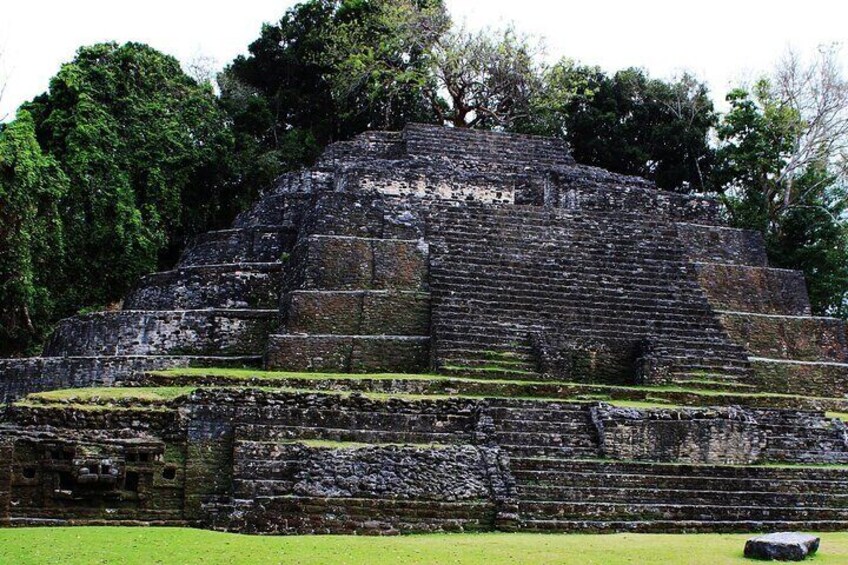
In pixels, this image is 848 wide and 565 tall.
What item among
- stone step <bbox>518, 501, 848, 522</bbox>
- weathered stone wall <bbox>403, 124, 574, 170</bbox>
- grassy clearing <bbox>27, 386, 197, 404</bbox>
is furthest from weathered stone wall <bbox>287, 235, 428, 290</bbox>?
stone step <bbox>518, 501, 848, 522</bbox>

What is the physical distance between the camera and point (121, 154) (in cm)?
2364

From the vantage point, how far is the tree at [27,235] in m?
20.6

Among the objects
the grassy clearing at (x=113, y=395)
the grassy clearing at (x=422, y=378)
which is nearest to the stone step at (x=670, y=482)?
the grassy clearing at (x=422, y=378)

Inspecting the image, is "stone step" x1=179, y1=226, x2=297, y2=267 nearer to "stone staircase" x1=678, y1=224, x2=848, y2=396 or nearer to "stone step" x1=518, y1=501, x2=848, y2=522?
"stone staircase" x1=678, y1=224, x2=848, y2=396

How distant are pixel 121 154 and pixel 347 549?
16.9m

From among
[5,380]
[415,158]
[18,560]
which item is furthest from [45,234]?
[18,560]

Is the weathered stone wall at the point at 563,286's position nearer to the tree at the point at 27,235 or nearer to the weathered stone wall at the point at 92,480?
the weathered stone wall at the point at 92,480

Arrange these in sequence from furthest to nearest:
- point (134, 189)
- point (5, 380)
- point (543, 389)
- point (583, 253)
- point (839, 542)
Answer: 1. point (134, 189)
2. point (583, 253)
3. point (5, 380)
4. point (543, 389)
5. point (839, 542)

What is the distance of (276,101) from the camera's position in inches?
1192

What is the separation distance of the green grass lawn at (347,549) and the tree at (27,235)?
12373 millimetres

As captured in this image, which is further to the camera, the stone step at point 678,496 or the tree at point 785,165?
the tree at point 785,165

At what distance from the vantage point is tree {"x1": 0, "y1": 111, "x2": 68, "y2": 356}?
20.6m

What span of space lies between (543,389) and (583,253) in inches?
192

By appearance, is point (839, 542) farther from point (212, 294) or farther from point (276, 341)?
point (212, 294)
